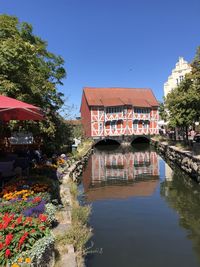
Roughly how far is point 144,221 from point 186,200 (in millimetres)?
3144

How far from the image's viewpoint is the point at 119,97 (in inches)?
1884

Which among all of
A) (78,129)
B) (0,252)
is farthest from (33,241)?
(78,129)

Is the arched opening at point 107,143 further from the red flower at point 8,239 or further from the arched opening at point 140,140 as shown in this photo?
the red flower at point 8,239

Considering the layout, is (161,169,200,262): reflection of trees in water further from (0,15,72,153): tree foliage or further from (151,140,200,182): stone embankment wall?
(0,15,72,153): tree foliage

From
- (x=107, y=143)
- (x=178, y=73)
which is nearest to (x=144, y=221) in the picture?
(x=107, y=143)

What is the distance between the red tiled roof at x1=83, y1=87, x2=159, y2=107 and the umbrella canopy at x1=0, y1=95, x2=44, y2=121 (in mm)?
38197

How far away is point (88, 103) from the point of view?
44.8 m

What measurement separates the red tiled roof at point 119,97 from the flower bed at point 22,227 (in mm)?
39686

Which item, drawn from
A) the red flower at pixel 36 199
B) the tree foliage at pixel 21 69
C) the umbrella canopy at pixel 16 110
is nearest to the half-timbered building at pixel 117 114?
the tree foliage at pixel 21 69

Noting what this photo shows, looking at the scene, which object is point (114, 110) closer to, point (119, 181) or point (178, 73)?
point (178, 73)

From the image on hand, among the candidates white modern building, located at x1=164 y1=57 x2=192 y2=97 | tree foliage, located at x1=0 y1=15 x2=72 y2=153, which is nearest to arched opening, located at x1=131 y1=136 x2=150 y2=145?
white modern building, located at x1=164 y1=57 x2=192 y2=97

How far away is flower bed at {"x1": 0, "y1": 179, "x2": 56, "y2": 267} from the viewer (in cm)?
327

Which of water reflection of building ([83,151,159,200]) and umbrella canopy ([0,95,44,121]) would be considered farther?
water reflection of building ([83,151,159,200])

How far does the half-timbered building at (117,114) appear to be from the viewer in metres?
44.8
